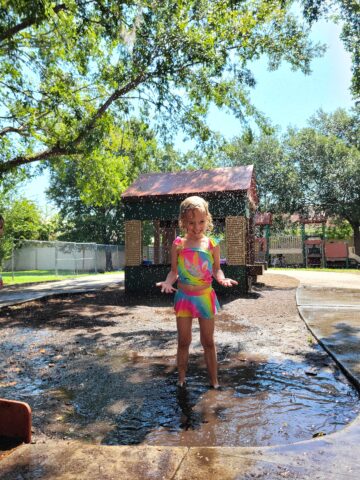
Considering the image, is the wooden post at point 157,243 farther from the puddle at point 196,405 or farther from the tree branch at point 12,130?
the puddle at point 196,405

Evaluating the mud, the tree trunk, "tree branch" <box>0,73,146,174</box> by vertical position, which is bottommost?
the mud

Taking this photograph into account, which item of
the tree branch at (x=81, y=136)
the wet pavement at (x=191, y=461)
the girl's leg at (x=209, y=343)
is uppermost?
the tree branch at (x=81, y=136)

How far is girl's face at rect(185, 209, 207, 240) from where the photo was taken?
3.76 metres

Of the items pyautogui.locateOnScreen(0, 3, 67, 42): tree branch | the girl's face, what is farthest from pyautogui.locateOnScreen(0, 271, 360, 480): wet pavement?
pyautogui.locateOnScreen(0, 3, 67, 42): tree branch

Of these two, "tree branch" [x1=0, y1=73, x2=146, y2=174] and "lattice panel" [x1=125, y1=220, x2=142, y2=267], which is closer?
"lattice panel" [x1=125, y1=220, x2=142, y2=267]

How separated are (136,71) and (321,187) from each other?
81.7 ft

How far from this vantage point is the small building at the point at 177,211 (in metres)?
12.3

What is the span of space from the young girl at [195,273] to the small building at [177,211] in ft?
28.1

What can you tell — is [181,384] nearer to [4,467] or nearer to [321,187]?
[4,467]

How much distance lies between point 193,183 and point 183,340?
986 cm

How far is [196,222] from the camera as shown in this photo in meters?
3.78

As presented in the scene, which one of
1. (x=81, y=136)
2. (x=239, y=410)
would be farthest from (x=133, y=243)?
(x=239, y=410)

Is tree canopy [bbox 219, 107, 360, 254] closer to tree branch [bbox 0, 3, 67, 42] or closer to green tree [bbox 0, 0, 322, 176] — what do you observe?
green tree [bbox 0, 0, 322, 176]

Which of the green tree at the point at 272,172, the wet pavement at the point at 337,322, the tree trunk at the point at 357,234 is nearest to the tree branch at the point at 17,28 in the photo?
the wet pavement at the point at 337,322
